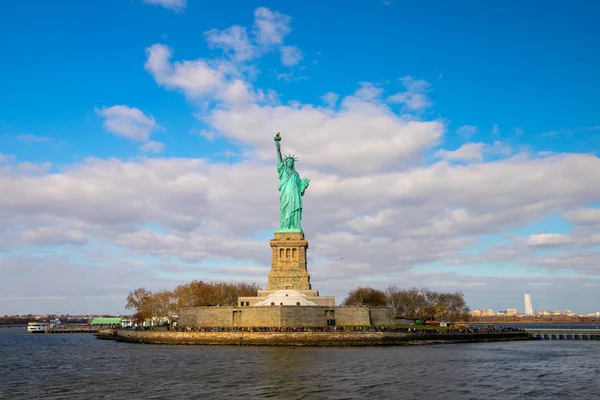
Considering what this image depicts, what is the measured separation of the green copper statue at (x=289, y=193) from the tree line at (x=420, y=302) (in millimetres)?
27726

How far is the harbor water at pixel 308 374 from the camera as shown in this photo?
2798 cm

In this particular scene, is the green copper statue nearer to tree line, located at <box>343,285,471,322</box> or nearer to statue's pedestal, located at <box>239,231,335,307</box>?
statue's pedestal, located at <box>239,231,335,307</box>

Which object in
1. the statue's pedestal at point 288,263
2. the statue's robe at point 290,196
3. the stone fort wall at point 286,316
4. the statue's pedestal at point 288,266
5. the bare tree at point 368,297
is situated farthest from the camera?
the bare tree at point 368,297

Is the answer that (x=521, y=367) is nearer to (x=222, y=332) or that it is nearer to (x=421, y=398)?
(x=421, y=398)

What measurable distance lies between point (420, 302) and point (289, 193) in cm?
3902

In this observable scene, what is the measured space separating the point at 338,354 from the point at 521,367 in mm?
13969

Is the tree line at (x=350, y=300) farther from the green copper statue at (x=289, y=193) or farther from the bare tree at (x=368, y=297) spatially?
the green copper statue at (x=289, y=193)

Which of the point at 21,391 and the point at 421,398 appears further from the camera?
the point at 21,391

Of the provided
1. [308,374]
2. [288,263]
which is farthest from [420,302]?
[308,374]

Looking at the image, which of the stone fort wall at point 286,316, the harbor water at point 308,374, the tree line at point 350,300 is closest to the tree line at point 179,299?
the tree line at point 350,300

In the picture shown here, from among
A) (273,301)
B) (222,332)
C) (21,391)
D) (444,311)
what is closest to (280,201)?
(273,301)

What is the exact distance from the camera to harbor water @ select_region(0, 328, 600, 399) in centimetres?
2798

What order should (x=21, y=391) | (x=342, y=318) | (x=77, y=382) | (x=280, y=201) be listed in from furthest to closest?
(x=280, y=201) < (x=342, y=318) < (x=77, y=382) < (x=21, y=391)

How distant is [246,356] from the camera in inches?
1736
